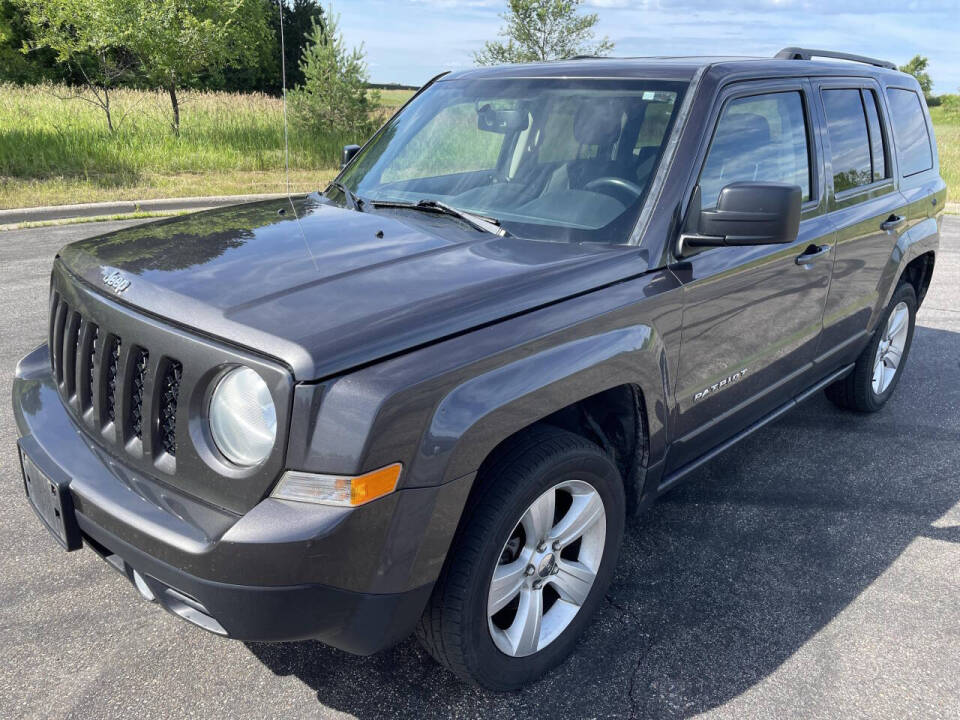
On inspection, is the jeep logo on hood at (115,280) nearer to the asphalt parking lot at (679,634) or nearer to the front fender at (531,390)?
the front fender at (531,390)

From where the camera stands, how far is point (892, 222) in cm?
407

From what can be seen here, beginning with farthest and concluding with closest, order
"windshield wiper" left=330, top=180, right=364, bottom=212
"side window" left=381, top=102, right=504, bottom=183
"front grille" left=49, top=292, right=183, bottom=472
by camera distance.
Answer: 1. "side window" left=381, top=102, right=504, bottom=183
2. "windshield wiper" left=330, top=180, right=364, bottom=212
3. "front grille" left=49, top=292, right=183, bottom=472

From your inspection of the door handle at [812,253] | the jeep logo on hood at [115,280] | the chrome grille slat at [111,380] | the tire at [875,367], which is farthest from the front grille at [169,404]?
the tire at [875,367]

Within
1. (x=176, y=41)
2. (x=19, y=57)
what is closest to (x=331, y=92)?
(x=176, y=41)

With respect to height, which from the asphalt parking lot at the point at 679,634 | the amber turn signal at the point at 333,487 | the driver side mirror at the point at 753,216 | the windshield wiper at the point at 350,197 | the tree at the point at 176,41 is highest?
the tree at the point at 176,41

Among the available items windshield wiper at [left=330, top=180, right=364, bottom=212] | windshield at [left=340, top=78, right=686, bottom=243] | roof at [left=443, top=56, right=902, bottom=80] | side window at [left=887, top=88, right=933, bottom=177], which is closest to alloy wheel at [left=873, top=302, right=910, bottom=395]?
side window at [left=887, top=88, right=933, bottom=177]

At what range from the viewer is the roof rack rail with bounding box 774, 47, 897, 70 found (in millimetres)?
3828

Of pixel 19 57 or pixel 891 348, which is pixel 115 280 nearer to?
pixel 891 348

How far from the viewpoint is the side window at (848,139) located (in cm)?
363

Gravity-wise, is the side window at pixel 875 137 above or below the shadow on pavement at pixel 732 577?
above

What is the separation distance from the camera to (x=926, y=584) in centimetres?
310

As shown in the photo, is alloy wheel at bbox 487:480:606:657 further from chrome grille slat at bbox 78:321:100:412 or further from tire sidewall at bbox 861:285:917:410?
tire sidewall at bbox 861:285:917:410

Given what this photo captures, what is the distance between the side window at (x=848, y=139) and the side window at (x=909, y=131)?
0.46 metres

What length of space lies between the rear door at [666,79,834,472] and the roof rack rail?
43 centimetres
